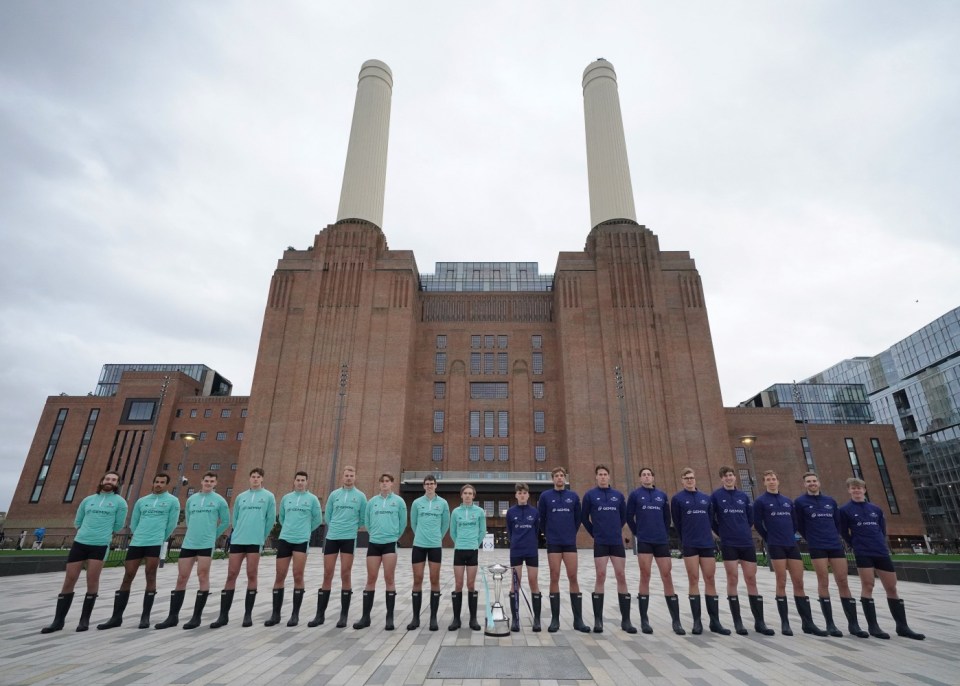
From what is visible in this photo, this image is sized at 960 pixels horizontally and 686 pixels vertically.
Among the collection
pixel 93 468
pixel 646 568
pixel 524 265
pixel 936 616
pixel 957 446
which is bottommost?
pixel 936 616

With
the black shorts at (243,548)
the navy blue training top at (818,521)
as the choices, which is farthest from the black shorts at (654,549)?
the black shorts at (243,548)

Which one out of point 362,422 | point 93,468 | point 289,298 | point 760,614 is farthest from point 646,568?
point 93,468

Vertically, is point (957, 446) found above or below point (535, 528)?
above

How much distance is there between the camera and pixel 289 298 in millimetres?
48000

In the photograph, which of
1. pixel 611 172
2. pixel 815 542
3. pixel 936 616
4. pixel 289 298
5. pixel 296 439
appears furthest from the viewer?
pixel 611 172

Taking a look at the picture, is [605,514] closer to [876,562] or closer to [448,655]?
[448,655]

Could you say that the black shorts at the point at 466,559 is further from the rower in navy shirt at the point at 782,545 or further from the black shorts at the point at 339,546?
the rower in navy shirt at the point at 782,545

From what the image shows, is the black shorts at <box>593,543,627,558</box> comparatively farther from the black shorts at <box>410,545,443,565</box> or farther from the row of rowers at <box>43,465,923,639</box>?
the black shorts at <box>410,545,443,565</box>

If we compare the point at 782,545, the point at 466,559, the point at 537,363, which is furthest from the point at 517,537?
the point at 537,363

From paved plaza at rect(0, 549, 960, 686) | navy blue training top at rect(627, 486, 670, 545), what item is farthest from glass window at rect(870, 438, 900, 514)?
navy blue training top at rect(627, 486, 670, 545)

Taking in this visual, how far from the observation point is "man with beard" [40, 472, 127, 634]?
714 cm

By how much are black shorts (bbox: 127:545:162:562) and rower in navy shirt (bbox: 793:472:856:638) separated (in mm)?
10305

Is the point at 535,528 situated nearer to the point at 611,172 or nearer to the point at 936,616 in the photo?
the point at 936,616

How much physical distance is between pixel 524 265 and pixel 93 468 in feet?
183
